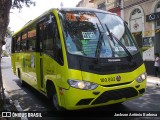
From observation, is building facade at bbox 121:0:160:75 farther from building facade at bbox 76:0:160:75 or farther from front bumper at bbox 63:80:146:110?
front bumper at bbox 63:80:146:110

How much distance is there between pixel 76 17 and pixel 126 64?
1.66 metres

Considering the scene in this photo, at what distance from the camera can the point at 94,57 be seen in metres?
5.98

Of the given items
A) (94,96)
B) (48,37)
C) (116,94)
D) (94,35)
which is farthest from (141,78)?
(48,37)

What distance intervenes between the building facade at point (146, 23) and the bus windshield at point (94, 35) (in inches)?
460

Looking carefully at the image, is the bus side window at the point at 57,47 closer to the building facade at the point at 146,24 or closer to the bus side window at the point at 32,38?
the bus side window at the point at 32,38

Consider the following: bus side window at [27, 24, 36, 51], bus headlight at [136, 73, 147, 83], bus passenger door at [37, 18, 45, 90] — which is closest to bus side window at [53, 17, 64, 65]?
bus passenger door at [37, 18, 45, 90]

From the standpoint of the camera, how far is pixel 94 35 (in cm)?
636

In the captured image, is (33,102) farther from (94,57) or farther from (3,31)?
(94,57)

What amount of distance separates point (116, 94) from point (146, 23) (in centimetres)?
1547

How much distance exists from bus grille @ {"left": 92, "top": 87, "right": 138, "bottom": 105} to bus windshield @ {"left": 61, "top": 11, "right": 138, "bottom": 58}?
81 cm

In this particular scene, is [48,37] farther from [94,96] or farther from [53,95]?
[94,96]

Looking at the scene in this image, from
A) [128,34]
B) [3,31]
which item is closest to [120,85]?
[128,34]

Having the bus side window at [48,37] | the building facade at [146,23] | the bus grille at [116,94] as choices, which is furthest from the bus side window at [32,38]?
the building facade at [146,23]

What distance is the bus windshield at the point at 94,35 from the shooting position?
6.12 metres
